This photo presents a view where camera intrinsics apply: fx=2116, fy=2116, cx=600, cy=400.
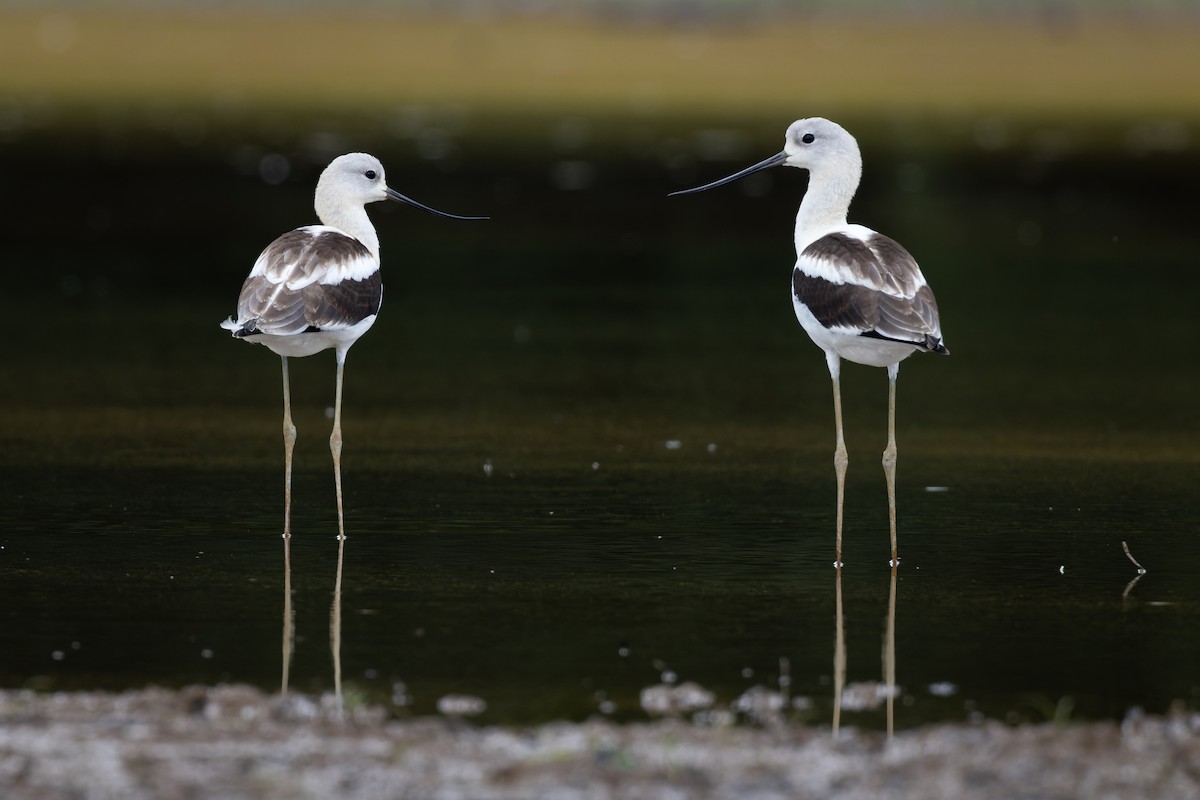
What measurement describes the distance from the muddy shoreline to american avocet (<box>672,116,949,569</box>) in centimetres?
236

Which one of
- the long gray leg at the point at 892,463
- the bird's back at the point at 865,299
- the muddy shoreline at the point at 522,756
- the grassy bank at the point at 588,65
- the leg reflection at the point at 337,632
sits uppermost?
the grassy bank at the point at 588,65

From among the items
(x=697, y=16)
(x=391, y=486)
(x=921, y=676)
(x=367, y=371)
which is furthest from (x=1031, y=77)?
(x=921, y=676)

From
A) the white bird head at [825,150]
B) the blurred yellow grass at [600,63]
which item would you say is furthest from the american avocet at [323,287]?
the blurred yellow grass at [600,63]

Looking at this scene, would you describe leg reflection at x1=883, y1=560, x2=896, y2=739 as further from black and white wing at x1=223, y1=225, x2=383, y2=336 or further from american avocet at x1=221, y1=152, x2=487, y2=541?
black and white wing at x1=223, y1=225, x2=383, y2=336

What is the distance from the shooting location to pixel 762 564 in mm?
8211

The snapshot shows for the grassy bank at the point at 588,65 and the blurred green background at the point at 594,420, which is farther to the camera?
the grassy bank at the point at 588,65

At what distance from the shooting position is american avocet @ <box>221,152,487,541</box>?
878 cm

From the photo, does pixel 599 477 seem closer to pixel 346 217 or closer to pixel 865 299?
pixel 346 217

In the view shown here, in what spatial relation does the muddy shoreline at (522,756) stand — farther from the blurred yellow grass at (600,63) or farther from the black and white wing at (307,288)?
the blurred yellow grass at (600,63)

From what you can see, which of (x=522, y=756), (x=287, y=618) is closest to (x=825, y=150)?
(x=287, y=618)

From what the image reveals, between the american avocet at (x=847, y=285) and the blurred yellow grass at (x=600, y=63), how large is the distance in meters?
21.4

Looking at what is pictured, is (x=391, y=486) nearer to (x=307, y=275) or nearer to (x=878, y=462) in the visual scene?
(x=307, y=275)

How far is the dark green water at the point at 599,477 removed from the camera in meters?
6.91

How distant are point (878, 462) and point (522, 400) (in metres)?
2.31
